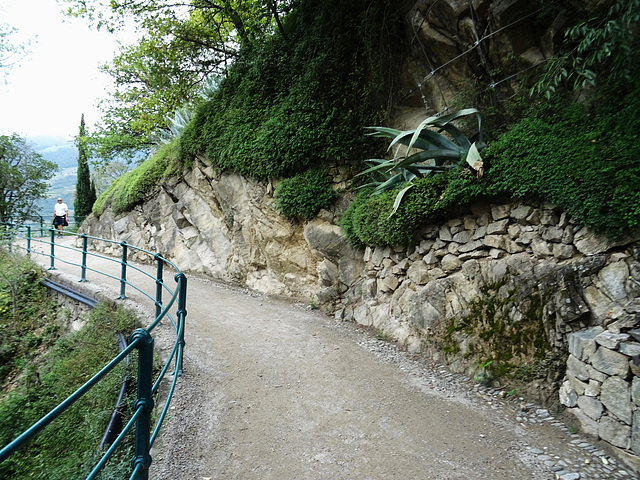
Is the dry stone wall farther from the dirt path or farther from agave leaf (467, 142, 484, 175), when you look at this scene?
agave leaf (467, 142, 484, 175)

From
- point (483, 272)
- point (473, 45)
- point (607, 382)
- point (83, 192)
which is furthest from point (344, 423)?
point (83, 192)

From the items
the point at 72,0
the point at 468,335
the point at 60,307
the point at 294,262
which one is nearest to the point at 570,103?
the point at 468,335

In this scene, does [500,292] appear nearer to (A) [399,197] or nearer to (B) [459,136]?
(A) [399,197]

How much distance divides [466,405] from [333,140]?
16.5 feet

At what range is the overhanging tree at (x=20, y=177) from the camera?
1908 cm

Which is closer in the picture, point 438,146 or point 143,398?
point 143,398

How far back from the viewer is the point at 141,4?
9.51 metres

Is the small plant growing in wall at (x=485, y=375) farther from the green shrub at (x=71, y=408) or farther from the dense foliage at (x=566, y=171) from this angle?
the green shrub at (x=71, y=408)

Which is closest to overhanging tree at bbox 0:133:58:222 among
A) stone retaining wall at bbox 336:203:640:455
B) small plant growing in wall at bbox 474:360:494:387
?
stone retaining wall at bbox 336:203:640:455

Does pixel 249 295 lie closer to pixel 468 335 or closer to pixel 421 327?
pixel 421 327

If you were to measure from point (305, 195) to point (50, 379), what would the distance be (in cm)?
488

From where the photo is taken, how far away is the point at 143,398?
6.73 ft

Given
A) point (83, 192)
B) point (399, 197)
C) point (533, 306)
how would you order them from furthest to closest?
point (83, 192) → point (399, 197) → point (533, 306)

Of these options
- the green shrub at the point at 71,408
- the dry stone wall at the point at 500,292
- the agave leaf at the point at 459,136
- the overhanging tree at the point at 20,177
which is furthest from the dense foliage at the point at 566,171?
the overhanging tree at the point at 20,177
